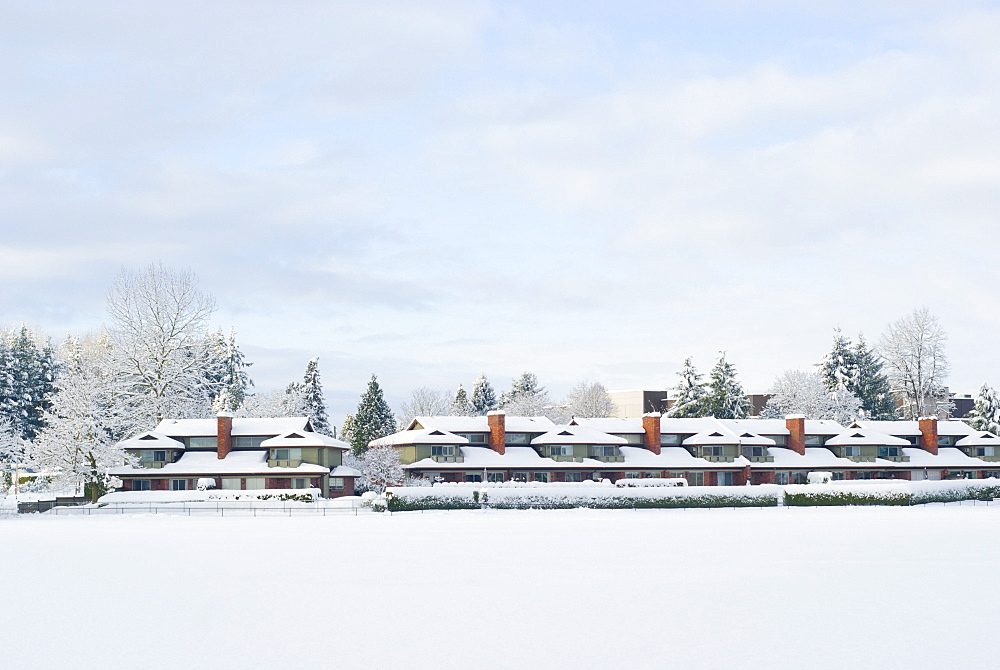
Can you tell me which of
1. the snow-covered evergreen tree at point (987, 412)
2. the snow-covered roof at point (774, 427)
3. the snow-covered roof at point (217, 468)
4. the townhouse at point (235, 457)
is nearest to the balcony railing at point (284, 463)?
the townhouse at point (235, 457)

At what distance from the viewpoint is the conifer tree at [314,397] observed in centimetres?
9094

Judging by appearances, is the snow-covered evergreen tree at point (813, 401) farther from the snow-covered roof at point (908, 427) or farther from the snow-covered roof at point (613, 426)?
the snow-covered roof at point (613, 426)

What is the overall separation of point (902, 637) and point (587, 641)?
5116 mm

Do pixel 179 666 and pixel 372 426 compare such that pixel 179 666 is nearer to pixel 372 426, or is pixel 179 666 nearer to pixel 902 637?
pixel 902 637

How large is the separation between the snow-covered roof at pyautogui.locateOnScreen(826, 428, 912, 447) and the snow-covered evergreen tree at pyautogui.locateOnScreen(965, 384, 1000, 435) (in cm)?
1623

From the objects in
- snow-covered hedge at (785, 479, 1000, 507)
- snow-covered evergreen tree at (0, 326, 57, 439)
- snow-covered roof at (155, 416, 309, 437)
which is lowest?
snow-covered hedge at (785, 479, 1000, 507)

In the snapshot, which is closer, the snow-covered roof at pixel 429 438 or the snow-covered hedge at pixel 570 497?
the snow-covered hedge at pixel 570 497

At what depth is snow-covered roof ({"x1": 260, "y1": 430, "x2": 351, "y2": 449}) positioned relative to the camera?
215 ft

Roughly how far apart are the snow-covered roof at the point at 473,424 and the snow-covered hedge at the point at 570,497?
16.7 m

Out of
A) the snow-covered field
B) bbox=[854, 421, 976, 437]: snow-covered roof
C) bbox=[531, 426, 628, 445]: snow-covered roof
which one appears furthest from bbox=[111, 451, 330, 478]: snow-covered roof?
bbox=[854, 421, 976, 437]: snow-covered roof

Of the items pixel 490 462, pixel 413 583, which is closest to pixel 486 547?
pixel 413 583

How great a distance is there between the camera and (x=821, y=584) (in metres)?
20.3

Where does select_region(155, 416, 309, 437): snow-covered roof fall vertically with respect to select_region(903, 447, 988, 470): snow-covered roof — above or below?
above

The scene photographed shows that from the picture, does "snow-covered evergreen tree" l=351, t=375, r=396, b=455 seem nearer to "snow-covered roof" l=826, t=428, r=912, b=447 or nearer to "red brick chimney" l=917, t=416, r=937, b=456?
"snow-covered roof" l=826, t=428, r=912, b=447
